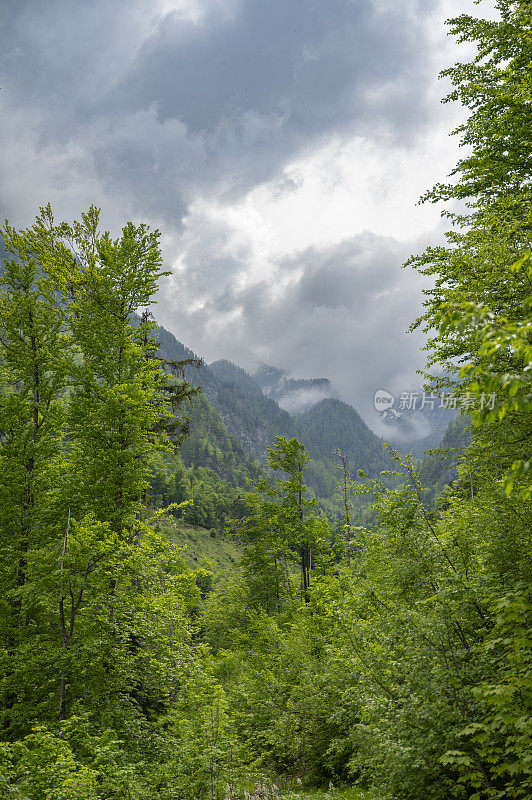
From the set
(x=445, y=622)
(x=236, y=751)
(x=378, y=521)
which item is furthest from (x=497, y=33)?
(x=236, y=751)

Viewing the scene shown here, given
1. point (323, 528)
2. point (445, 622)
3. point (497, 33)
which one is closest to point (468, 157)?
point (497, 33)

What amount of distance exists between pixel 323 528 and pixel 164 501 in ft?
312

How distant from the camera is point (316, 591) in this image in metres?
16.7

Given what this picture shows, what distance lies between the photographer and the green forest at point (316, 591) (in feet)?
18.1

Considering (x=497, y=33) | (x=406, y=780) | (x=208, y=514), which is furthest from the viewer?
(x=208, y=514)

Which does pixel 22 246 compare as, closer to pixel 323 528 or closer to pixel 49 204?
pixel 49 204

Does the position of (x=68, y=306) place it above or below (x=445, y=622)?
above

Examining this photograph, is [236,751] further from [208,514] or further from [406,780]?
[208,514]

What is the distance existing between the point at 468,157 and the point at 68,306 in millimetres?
12896

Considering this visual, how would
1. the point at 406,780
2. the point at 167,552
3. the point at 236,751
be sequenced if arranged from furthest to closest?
1. the point at 167,552
2. the point at 236,751
3. the point at 406,780

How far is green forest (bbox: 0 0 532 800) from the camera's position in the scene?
18.1 feet

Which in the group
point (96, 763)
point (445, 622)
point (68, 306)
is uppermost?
point (68, 306)

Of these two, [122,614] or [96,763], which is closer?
[96,763]

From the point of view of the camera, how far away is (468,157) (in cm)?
1008
